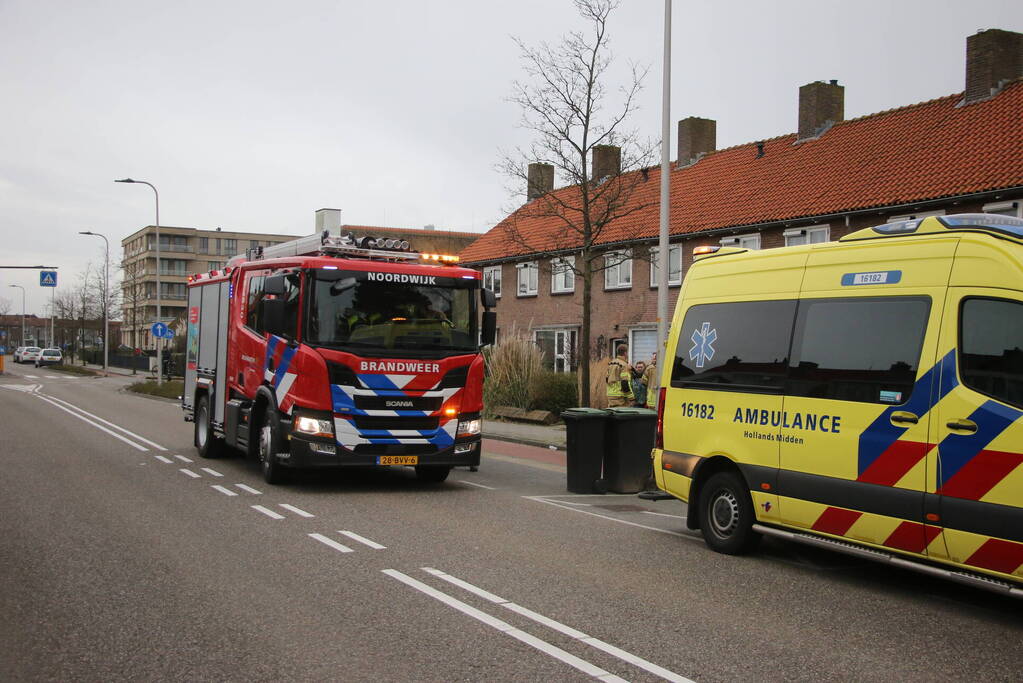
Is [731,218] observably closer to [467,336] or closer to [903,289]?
[467,336]

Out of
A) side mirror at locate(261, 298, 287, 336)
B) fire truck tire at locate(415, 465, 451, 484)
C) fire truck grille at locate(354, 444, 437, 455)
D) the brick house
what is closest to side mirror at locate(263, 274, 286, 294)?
side mirror at locate(261, 298, 287, 336)

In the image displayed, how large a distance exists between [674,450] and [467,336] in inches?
163

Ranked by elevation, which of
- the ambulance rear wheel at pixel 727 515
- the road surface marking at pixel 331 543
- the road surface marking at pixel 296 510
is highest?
the ambulance rear wheel at pixel 727 515

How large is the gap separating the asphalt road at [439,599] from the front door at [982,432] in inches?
22.3

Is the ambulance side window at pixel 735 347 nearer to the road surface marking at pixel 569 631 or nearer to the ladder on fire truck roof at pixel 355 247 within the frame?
the road surface marking at pixel 569 631

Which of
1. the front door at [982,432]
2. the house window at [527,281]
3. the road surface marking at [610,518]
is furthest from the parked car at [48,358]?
the front door at [982,432]

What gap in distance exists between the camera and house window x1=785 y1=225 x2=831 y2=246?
26.1 m

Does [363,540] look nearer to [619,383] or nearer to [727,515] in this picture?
[727,515]

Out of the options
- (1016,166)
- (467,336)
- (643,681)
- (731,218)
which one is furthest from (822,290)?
(731,218)

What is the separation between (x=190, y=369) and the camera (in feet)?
55.9

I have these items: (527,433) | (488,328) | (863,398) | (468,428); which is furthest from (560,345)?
(863,398)

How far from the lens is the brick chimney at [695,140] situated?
120 feet

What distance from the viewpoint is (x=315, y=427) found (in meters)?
11.8

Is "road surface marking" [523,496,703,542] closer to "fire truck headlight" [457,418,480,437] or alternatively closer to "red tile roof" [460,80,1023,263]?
"fire truck headlight" [457,418,480,437]
